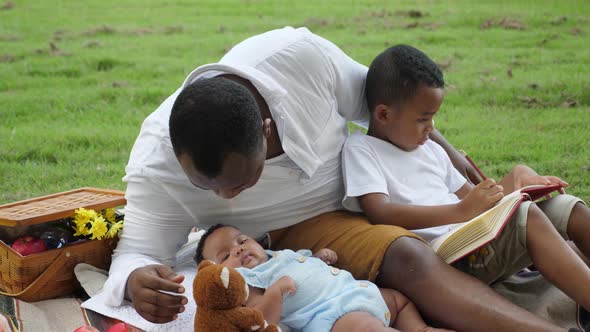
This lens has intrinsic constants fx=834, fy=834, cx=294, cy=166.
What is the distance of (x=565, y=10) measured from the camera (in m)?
8.60

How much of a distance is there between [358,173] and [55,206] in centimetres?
118

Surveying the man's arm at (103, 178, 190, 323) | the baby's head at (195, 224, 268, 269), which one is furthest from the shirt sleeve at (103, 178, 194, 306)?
the baby's head at (195, 224, 268, 269)

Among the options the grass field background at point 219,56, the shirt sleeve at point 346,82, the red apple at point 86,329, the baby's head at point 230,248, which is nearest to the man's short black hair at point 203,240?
the baby's head at point 230,248

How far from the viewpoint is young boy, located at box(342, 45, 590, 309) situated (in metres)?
2.72

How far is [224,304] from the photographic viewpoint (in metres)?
2.40

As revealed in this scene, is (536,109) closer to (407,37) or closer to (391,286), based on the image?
(407,37)

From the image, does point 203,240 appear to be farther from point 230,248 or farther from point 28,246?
point 28,246

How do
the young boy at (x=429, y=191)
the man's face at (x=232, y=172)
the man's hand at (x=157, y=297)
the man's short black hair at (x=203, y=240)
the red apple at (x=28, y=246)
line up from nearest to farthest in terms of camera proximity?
the man's face at (x=232, y=172)
the man's hand at (x=157, y=297)
the young boy at (x=429, y=191)
the man's short black hair at (x=203, y=240)
the red apple at (x=28, y=246)

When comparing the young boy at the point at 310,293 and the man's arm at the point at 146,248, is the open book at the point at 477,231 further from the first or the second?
the man's arm at the point at 146,248

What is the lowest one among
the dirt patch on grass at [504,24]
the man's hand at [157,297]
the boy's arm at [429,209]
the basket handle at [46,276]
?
the dirt patch on grass at [504,24]

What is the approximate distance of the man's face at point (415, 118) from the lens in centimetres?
324

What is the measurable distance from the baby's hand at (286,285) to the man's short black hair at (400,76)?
94 cm

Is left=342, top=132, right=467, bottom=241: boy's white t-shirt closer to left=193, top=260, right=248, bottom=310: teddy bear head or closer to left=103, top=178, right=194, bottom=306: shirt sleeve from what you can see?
left=103, top=178, right=194, bottom=306: shirt sleeve

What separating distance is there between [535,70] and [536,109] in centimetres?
89
